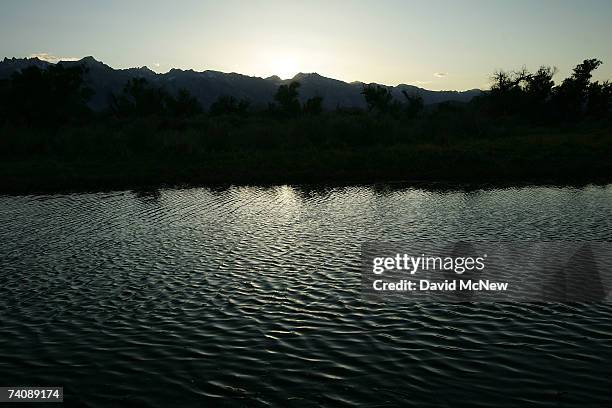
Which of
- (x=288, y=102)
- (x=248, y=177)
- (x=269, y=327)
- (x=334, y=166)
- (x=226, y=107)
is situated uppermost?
(x=288, y=102)

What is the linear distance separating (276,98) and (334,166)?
6837 centimetres

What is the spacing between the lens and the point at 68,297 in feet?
60.2

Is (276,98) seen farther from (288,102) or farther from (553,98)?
(553,98)

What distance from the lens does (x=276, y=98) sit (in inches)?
4786

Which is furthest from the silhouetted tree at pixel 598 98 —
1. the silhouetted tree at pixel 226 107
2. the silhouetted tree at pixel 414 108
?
the silhouetted tree at pixel 226 107

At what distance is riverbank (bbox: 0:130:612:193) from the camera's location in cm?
5159

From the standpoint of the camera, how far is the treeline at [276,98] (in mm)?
86188

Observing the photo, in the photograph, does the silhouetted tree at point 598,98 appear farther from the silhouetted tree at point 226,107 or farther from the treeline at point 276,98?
the silhouetted tree at point 226,107

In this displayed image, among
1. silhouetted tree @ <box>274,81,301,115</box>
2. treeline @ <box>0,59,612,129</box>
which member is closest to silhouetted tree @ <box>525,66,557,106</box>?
treeline @ <box>0,59,612,129</box>

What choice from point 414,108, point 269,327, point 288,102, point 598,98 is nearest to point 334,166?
point 269,327

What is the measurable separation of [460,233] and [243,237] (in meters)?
11.1

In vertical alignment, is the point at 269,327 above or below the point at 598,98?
below

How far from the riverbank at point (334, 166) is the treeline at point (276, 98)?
1928 centimetres

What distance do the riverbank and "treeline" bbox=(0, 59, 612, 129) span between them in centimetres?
1928
